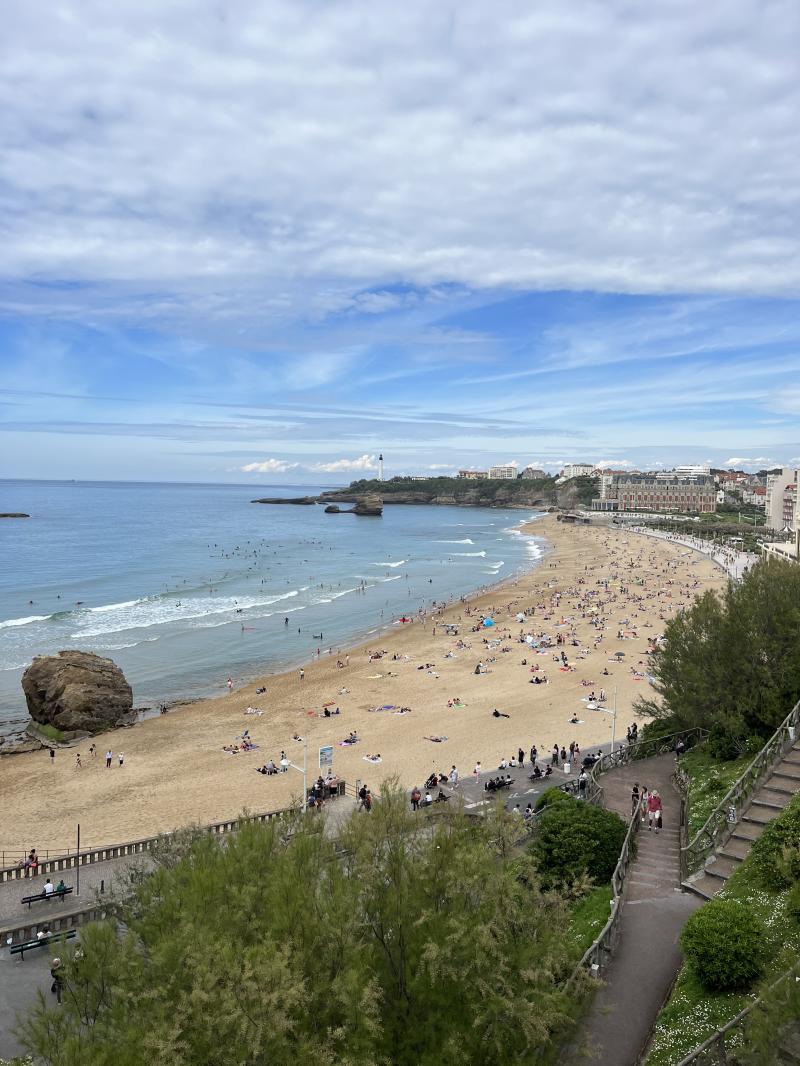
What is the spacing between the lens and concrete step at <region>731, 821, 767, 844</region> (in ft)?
42.3

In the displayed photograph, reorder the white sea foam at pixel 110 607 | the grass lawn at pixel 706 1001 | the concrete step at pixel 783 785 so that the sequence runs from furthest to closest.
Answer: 1. the white sea foam at pixel 110 607
2. the concrete step at pixel 783 785
3. the grass lawn at pixel 706 1001

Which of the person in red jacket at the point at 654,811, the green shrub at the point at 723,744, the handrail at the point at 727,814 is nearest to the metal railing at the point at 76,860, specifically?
the person in red jacket at the point at 654,811

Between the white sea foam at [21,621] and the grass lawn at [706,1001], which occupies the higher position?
the grass lawn at [706,1001]

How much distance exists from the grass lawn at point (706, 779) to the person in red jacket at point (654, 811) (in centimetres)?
67

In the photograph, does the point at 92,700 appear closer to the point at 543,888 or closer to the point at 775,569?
the point at 543,888

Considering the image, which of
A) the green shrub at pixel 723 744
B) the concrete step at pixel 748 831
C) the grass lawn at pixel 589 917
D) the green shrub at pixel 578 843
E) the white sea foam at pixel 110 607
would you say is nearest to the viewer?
the grass lawn at pixel 589 917

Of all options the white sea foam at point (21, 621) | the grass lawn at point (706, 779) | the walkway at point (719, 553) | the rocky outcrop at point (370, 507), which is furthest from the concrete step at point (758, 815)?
the rocky outcrop at point (370, 507)

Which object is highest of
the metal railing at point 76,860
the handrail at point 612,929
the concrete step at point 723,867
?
the concrete step at point 723,867

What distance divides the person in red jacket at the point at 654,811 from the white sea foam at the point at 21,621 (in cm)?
4822

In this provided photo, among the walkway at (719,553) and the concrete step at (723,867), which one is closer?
the concrete step at (723,867)

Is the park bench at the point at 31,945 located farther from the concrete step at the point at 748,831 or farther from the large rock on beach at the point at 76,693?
the large rock on beach at the point at 76,693

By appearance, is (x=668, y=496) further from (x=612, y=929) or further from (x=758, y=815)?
(x=612, y=929)

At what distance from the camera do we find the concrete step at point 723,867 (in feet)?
40.5

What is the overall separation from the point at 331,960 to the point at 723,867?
847 cm
